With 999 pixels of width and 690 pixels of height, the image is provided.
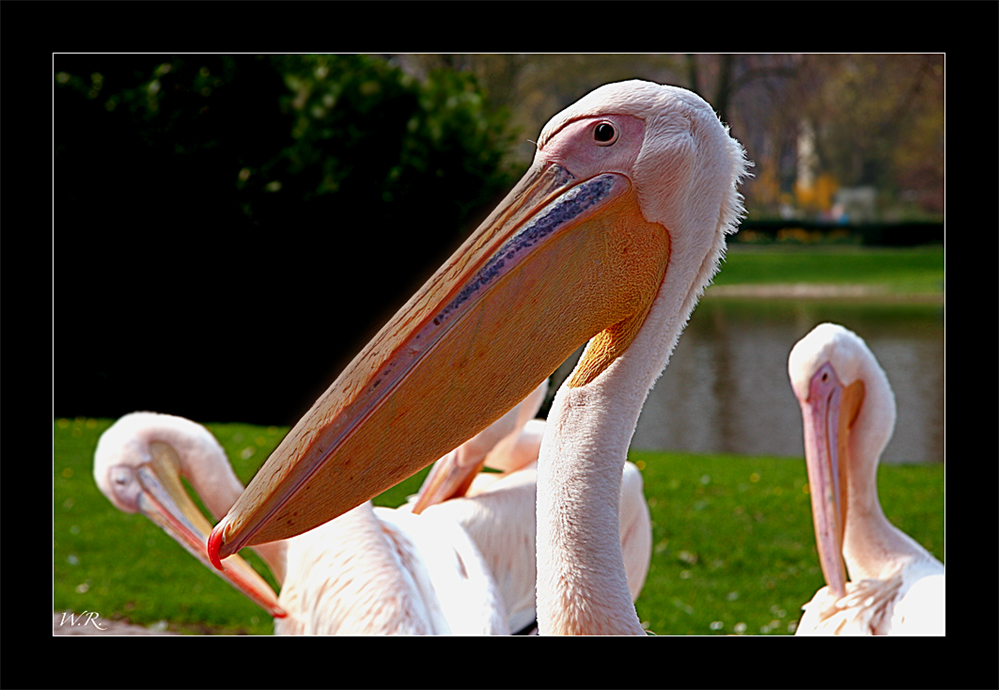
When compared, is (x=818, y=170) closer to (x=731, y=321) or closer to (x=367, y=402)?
(x=731, y=321)

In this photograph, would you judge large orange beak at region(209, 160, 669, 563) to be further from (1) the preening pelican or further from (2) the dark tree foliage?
(2) the dark tree foliage

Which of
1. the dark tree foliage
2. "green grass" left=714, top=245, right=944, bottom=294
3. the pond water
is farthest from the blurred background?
"green grass" left=714, top=245, right=944, bottom=294

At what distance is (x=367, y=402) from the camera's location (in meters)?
1.39

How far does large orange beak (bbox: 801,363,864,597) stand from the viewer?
285cm

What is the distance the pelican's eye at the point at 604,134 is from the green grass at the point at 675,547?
2.92 metres

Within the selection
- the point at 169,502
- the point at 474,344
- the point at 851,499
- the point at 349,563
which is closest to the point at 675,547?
the point at 851,499

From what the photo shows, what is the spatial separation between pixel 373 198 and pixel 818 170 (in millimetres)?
13922

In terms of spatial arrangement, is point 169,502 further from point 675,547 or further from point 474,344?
point 675,547

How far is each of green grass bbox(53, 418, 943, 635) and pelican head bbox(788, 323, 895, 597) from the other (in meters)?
1.27

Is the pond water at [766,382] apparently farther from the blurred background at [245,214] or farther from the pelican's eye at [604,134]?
the pelican's eye at [604,134]

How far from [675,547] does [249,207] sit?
140 inches

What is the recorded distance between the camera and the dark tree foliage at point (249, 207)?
6.26m

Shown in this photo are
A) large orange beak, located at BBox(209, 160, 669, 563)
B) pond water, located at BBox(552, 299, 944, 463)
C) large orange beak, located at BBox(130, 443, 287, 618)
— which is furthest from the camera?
pond water, located at BBox(552, 299, 944, 463)
